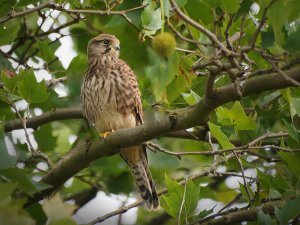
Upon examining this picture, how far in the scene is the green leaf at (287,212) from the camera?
4.66 meters

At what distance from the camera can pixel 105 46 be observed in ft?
24.1

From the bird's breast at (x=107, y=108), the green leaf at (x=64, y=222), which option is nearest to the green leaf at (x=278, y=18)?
the green leaf at (x=64, y=222)

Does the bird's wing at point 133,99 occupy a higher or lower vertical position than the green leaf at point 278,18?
lower

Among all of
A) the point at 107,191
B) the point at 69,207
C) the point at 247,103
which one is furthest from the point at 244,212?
the point at 107,191

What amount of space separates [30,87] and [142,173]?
2.07m

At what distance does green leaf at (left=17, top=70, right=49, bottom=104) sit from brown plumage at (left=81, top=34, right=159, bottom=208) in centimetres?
153

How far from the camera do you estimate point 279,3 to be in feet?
12.9

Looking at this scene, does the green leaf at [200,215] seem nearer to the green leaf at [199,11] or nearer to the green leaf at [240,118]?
the green leaf at [240,118]

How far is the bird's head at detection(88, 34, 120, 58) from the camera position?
731 cm

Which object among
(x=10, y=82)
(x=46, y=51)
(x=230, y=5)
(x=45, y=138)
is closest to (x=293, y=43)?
(x=230, y=5)

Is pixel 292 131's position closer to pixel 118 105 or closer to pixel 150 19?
pixel 150 19

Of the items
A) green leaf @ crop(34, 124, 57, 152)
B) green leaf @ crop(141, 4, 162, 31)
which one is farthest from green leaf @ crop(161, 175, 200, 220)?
green leaf @ crop(34, 124, 57, 152)

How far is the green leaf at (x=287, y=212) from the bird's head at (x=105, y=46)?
311 centimetres

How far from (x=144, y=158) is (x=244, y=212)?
1835 mm
